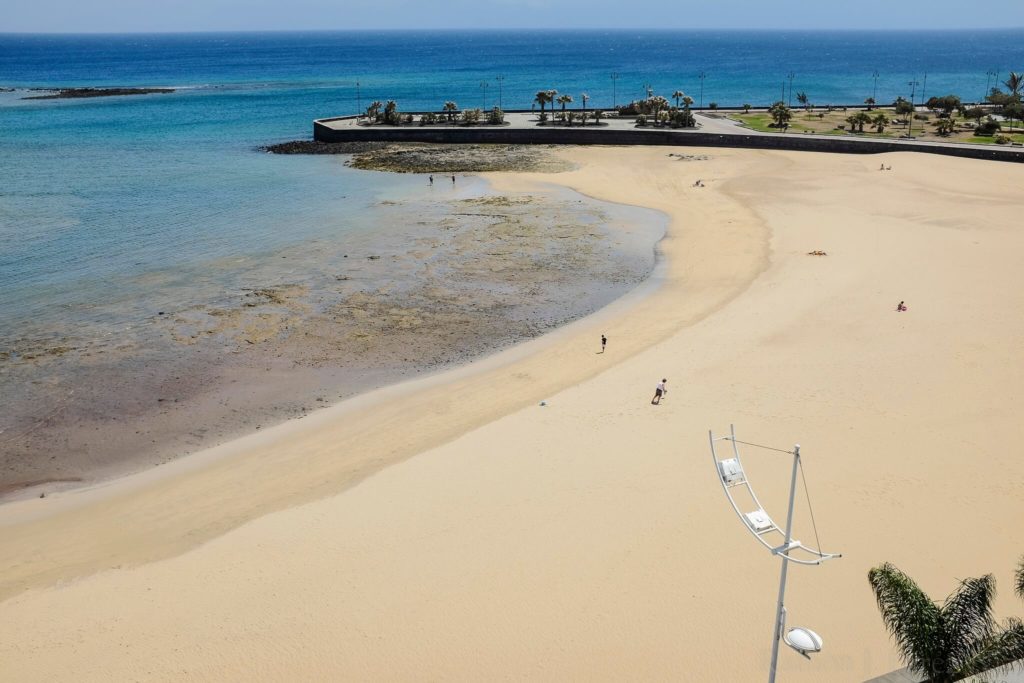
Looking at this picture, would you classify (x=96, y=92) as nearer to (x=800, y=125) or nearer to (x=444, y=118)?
(x=444, y=118)

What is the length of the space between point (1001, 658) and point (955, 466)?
9939mm

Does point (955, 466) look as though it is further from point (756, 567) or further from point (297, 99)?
point (297, 99)

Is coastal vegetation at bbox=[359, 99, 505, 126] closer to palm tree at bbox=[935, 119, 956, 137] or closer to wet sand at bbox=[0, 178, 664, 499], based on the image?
wet sand at bbox=[0, 178, 664, 499]


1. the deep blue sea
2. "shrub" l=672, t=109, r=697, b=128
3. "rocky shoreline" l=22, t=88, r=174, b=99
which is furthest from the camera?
"rocky shoreline" l=22, t=88, r=174, b=99

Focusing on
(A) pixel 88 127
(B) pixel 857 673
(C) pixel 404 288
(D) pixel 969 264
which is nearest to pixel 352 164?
(C) pixel 404 288

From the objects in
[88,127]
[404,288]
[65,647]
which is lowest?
[65,647]

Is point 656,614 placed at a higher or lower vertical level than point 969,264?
lower

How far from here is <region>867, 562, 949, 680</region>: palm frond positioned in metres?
9.15

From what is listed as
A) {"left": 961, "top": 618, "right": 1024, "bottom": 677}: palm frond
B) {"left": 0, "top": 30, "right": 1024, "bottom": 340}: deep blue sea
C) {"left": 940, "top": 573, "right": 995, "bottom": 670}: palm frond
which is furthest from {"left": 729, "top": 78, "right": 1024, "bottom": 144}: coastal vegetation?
{"left": 961, "top": 618, "right": 1024, "bottom": 677}: palm frond

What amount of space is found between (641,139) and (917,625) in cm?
5941

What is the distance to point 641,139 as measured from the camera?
6500 centimetres

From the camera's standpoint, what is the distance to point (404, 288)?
31719mm

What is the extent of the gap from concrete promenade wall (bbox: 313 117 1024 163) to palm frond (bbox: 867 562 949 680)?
176ft

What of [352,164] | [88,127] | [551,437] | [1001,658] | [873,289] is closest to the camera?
[1001,658]
